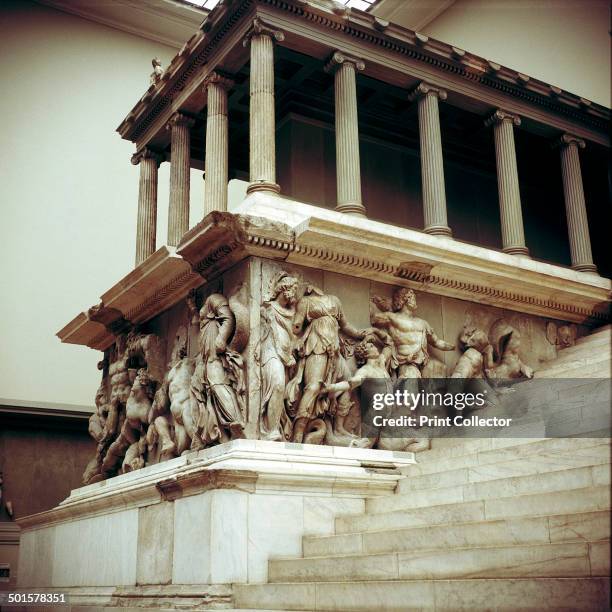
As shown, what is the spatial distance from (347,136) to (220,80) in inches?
95.5

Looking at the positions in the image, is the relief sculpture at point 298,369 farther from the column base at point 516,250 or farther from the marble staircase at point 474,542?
the column base at point 516,250

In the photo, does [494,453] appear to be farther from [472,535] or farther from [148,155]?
[148,155]

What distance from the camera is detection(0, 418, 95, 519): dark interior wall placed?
1936 cm

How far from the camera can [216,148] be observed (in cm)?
1435

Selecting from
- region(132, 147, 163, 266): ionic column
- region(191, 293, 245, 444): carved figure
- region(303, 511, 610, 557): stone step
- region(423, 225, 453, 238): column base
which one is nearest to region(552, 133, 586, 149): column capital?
region(423, 225, 453, 238): column base

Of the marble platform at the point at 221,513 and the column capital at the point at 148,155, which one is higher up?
the column capital at the point at 148,155

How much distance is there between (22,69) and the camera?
22172 millimetres

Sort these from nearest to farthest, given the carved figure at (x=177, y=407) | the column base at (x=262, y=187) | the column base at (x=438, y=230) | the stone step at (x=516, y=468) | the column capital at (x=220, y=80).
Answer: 1. the stone step at (x=516, y=468)
2. the carved figure at (x=177, y=407)
3. the column base at (x=262, y=187)
4. the column base at (x=438, y=230)
5. the column capital at (x=220, y=80)

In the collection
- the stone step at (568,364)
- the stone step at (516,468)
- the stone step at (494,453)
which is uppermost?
the stone step at (568,364)

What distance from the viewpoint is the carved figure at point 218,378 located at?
11.1 m

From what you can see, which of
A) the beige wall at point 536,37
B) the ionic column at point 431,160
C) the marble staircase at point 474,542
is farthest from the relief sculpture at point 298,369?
the beige wall at point 536,37

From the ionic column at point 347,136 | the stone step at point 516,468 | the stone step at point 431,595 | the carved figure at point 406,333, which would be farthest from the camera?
the ionic column at point 347,136

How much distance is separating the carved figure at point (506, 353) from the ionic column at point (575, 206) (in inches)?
121

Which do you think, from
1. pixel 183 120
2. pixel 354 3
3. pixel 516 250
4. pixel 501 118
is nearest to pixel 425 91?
pixel 501 118
